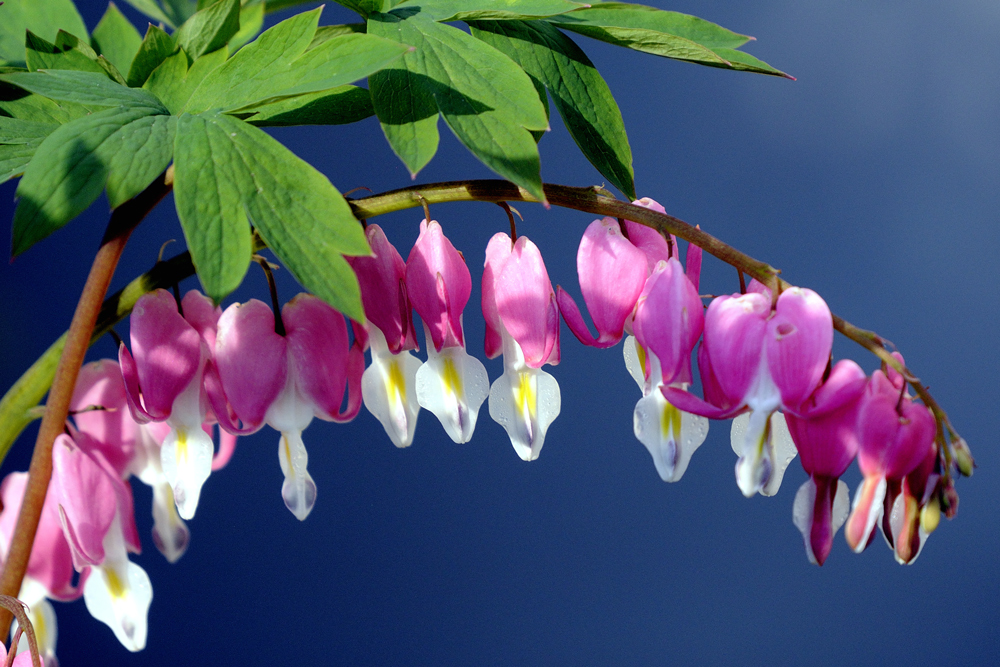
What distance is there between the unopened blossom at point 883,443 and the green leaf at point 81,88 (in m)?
0.60

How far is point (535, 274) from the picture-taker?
0.75 m

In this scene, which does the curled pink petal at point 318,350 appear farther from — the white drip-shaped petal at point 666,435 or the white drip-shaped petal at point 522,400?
the white drip-shaped petal at point 666,435

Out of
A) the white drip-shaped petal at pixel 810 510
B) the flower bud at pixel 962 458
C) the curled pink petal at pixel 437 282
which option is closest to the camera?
the flower bud at pixel 962 458

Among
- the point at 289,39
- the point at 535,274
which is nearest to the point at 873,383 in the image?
the point at 535,274

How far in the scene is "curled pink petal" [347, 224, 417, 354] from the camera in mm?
751

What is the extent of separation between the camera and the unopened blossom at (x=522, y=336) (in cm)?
76

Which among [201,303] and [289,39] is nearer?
[289,39]

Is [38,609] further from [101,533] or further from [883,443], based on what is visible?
[883,443]

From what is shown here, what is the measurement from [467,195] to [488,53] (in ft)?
0.46

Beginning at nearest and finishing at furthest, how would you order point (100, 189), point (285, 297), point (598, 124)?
point (100, 189) < point (598, 124) < point (285, 297)

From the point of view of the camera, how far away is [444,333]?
77 centimetres

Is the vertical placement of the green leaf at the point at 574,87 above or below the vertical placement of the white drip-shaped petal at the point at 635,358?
above

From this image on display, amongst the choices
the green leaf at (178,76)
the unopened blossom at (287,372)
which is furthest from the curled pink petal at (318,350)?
the green leaf at (178,76)

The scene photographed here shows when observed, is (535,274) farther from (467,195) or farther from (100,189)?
(100,189)
